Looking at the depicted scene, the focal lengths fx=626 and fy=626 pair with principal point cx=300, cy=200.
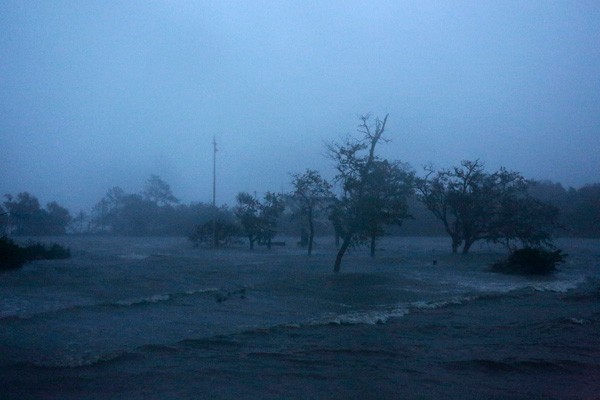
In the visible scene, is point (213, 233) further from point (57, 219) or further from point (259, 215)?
point (57, 219)

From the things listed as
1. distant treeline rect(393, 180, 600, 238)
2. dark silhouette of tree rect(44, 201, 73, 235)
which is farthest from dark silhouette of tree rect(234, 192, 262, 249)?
dark silhouette of tree rect(44, 201, 73, 235)

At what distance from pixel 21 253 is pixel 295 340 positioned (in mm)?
23190

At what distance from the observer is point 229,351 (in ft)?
37.8

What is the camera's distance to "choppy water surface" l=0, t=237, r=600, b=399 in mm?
9273

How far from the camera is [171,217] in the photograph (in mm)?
99438

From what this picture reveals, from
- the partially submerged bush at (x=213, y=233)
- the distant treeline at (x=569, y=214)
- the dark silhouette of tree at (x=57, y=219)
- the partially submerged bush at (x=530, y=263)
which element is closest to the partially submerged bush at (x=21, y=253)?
the partially submerged bush at (x=213, y=233)

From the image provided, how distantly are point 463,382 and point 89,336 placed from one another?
24.2 ft

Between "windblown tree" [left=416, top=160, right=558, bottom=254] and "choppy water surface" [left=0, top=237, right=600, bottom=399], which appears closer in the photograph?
"choppy water surface" [left=0, top=237, right=600, bottom=399]

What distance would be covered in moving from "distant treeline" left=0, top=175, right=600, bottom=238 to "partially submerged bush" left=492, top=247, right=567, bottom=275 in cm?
3594

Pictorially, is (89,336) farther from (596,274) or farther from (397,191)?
(596,274)

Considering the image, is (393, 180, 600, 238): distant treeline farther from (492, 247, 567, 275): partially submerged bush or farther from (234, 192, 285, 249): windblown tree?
(492, 247, 567, 275): partially submerged bush

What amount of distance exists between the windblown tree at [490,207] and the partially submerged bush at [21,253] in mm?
25049

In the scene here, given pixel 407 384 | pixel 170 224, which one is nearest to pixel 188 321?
pixel 407 384

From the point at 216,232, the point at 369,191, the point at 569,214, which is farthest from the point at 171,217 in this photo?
the point at 369,191
